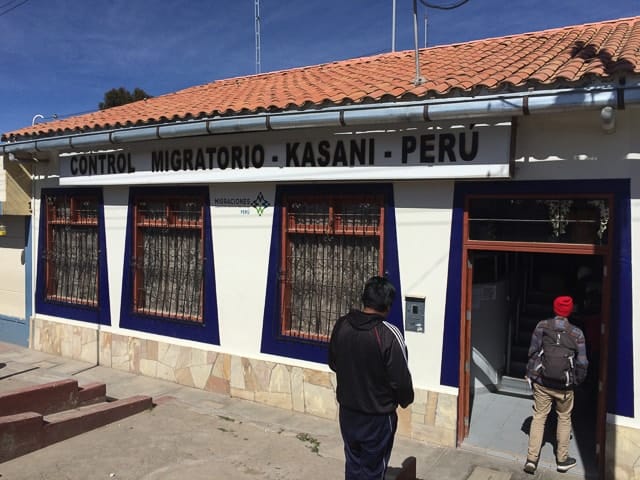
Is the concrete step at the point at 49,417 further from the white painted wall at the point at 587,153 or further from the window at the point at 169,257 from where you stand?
the white painted wall at the point at 587,153

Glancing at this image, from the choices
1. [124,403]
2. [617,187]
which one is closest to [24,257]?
[124,403]

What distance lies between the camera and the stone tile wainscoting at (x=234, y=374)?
18.8 feet

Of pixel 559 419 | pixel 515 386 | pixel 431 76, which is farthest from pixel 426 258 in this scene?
pixel 515 386

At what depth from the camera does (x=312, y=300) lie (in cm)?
661

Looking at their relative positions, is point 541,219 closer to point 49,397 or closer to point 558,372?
point 558,372

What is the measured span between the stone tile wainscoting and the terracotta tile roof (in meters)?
3.10

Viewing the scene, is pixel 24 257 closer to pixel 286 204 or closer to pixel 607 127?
pixel 286 204

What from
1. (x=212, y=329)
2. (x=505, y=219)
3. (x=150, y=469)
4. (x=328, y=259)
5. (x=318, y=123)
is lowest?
(x=150, y=469)

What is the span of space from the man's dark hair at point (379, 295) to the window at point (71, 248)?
21.3 feet

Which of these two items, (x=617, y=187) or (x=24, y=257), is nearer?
(x=617, y=187)

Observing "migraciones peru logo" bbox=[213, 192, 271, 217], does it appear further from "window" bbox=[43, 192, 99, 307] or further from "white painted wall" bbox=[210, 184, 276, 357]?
"window" bbox=[43, 192, 99, 307]

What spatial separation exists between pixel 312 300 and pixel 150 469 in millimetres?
2696

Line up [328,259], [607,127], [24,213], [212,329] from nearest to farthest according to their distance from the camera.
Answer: [607,127]
[328,259]
[212,329]
[24,213]

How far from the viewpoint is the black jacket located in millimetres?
3270
